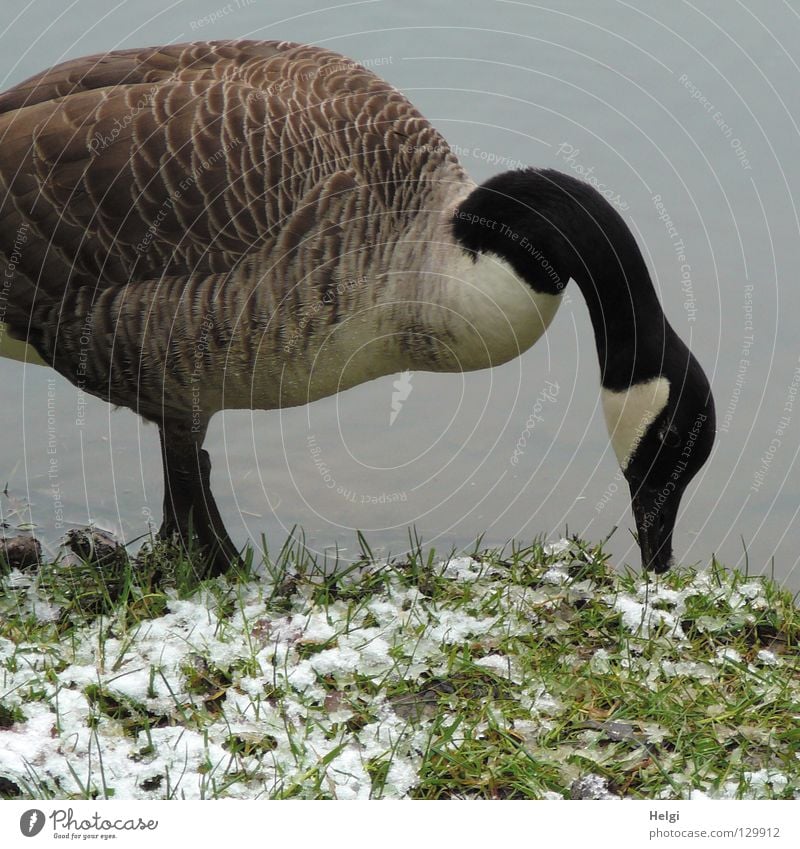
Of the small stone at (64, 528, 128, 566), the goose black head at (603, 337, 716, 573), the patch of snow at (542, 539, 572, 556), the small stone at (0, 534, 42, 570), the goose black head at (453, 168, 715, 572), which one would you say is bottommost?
the small stone at (0, 534, 42, 570)

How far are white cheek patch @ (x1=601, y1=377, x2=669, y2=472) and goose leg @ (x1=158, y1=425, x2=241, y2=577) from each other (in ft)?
6.51

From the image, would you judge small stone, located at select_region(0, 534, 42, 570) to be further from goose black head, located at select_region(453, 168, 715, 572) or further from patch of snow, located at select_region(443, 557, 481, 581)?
goose black head, located at select_region(453, 168, 715, 572)

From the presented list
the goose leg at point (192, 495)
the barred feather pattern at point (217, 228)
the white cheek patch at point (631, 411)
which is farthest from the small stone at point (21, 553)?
the white cheek patch at point (631, 411)

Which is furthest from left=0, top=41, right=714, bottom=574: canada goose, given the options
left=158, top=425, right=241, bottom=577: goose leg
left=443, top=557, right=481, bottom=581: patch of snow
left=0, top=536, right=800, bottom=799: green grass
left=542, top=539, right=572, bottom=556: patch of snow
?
left=443, top=557, right=481, bottom=581: patch of snow

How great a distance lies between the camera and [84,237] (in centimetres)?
498

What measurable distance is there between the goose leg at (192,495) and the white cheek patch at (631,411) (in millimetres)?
1984

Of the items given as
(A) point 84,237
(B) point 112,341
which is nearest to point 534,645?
(B) point 112,341

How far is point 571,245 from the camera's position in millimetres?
5207

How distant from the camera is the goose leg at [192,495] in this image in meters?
5.62

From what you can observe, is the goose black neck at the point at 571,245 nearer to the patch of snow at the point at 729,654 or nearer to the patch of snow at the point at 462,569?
the patch of snow at the point at 462,569

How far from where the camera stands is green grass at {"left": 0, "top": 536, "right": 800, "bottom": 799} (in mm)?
3775

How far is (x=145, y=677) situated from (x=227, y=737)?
51cm
